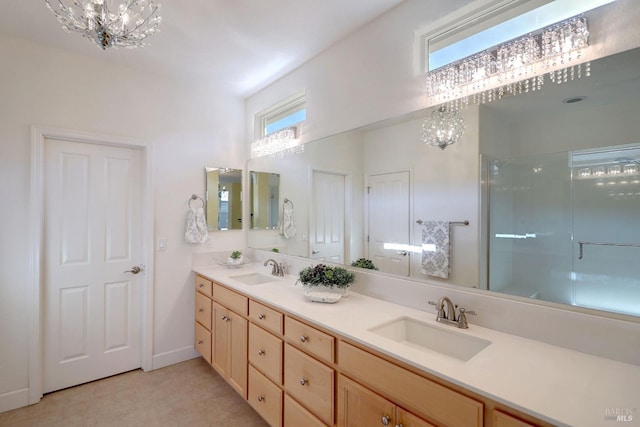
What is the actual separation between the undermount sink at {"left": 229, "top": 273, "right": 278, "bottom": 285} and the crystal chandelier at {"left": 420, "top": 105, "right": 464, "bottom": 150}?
5.56 feet

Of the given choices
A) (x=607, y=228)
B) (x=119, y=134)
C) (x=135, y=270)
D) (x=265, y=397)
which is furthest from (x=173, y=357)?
(x=607, y=228)

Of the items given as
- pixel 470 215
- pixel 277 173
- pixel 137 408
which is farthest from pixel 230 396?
pixel 470 215

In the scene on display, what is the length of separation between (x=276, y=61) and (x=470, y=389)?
2634 mm

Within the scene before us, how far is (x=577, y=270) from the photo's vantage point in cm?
124

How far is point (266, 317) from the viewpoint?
1.92 m

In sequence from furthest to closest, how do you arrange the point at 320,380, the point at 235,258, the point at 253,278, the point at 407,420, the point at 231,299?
1. the point at 235,258
2. the point at 253,278
3. the point at 231,299
4. the point at 320,380
5. the point at 407,420

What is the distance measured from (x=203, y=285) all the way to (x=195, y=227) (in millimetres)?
568

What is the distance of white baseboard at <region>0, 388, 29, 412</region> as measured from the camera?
2.21 m

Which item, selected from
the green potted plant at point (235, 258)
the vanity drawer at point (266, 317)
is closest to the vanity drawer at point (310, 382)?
the vanity drawer at point (266, 317)

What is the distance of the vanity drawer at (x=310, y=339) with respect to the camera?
1478 mm

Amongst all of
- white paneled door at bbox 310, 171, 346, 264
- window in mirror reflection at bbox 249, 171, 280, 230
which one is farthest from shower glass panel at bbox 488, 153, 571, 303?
window in mirror reflection at bbox 249, 171, 280, 230

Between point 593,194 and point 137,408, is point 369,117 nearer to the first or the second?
point 593,194

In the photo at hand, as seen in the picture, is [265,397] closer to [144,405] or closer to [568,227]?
[144,405]

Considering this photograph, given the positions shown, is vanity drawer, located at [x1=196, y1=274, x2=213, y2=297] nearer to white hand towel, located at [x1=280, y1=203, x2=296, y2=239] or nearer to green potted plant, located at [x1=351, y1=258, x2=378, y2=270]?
white hand towel, located at [x1=280, y1=203, x2=296, y2=239]
